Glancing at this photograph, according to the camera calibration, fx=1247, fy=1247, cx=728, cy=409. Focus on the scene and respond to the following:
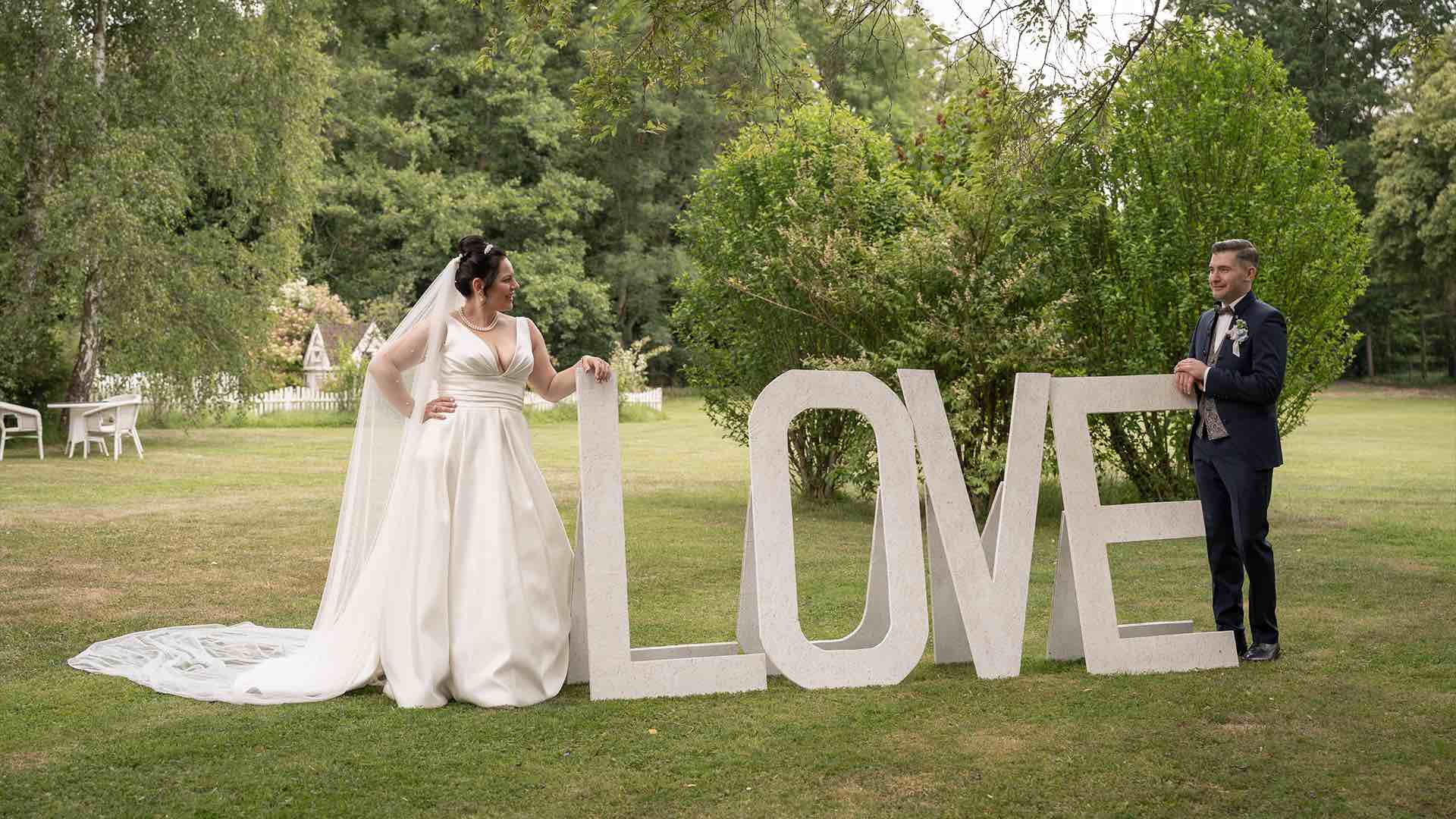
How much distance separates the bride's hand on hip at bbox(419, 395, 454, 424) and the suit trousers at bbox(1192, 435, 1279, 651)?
382 cm

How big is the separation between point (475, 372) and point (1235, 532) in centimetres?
392

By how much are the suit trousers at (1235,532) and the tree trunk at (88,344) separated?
773 inches

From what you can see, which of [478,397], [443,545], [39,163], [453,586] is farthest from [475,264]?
[39,163]

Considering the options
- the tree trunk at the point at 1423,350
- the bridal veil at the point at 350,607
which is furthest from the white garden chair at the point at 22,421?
the tree trunk at the point at 1423,350

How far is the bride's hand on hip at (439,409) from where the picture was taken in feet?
20.4

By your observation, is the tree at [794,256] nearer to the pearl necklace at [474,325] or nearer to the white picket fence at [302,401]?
the pearl necklace at [474,325]

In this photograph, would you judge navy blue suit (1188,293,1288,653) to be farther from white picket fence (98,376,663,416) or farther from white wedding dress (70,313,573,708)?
white picket fence (98,376,663,416)

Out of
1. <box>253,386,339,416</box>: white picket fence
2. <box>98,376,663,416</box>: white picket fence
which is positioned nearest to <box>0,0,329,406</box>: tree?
<box>98,376,663,416</box>: white picket fence

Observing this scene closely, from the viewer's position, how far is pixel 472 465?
607 cm

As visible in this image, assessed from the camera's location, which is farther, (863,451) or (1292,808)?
(863,451)

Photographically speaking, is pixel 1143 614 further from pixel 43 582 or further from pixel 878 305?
pixel 43 582

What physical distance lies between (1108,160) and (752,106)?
5.61m

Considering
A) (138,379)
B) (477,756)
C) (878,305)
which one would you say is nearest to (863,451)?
(878,305)

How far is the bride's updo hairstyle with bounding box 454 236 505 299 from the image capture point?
6301mm
